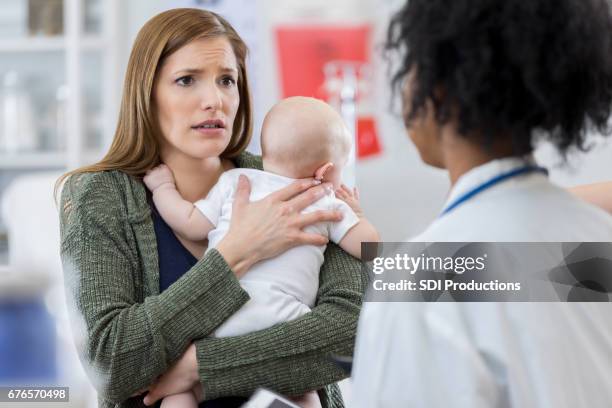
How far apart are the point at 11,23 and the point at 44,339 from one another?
161cm

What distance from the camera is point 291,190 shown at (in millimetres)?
904

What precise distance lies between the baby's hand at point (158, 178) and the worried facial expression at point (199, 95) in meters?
0.04

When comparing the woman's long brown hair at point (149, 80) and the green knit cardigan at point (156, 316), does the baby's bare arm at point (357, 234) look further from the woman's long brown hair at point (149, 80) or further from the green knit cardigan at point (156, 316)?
the woman's long brown hair at point (149, 80)

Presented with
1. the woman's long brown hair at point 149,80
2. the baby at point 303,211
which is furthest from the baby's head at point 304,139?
the woman's long brown hair at point 149,80

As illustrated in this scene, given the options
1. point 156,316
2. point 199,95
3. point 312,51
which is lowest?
point 156,316

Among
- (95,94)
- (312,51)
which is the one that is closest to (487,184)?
(312,51)

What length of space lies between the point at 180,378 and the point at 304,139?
0.31 m

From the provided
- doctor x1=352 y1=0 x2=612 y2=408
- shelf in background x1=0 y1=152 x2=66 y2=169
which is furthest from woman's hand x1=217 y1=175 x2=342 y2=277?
shelf in background x1=0 y1=152 x2=66 y2=169

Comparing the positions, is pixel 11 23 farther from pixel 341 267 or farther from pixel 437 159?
pixel 437 159

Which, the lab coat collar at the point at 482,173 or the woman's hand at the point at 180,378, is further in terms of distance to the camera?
the woman's hand at the point at 180,378

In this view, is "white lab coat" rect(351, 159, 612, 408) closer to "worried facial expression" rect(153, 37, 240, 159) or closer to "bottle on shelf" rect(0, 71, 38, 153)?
"worried facial expression" rect(153, 37, 240, 159)

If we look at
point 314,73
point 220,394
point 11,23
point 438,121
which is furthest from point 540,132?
point 11,23

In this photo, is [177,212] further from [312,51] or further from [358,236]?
[312,51]

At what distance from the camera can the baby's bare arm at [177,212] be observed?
0.92 metres
